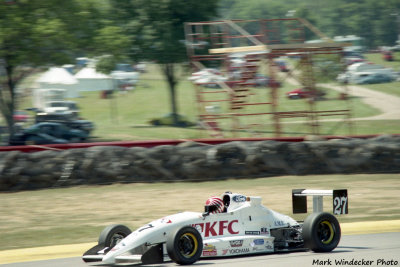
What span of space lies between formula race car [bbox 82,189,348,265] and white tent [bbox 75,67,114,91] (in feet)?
121

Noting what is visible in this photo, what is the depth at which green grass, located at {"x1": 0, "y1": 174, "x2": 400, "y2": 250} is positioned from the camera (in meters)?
11.4

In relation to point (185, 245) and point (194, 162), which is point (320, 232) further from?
point (194, 162)

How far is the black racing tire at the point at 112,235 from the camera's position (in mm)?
8516

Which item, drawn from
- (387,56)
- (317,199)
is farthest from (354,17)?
(317,199)

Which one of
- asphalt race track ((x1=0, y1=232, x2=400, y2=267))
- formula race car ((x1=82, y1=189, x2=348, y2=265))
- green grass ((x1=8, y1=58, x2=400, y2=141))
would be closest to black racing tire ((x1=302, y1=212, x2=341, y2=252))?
formula race car ((x1=82, y1=189, x2=348, y2=265))

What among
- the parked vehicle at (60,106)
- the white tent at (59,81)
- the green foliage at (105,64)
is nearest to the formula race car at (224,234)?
the parked vehicle at (60,106)

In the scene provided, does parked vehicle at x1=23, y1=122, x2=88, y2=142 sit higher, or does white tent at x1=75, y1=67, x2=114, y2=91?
white tent at x1=75, y1=67, x2=114, y2=91

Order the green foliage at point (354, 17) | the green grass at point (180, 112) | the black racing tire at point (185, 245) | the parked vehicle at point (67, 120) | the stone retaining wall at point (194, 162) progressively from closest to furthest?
1. the black racing tire at point (185, 245)
2. the stone retaining wall at point (194, 162)
3. the parked vehicle at point (67, 120)
4. the green grass at point (180, 112)
5. the green foliage at point (354, 17)

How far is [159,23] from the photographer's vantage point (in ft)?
119

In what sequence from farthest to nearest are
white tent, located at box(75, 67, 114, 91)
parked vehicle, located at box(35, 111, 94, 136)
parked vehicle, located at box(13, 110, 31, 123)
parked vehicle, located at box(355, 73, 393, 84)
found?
1. parked vehicle, located at box(355, 73, 393, 84)
2. white tent, located at box(75, 67, 114, 91)
3. parked vehicle, located at box(13, 110, 31, 123)
4. parked vehicle, located at box(35, 111, 94, 136)

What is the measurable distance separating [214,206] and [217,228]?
0.30 m

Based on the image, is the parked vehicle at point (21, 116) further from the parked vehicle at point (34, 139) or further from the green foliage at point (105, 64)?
the parked vehicle at point (34, 139)

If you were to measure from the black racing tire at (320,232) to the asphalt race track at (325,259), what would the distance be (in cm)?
11

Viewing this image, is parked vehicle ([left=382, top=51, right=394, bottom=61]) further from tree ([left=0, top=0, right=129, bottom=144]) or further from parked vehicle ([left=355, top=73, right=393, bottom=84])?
tree ([left=0, top=0, right=129, bottom=144])
